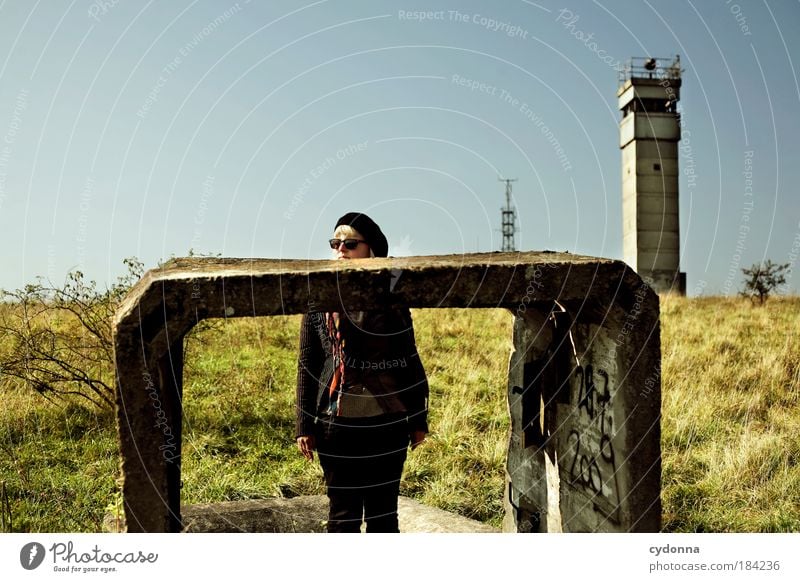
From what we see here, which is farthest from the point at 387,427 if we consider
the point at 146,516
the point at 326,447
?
the point at 146,516

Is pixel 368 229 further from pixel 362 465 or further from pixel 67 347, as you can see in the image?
pixel 67 347

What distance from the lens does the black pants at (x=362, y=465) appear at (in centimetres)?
291

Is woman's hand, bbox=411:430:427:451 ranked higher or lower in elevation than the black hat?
lower

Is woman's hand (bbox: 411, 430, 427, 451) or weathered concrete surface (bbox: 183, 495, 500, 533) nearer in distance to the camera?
woman's hand (bbox: 411, 430, 427, 451)

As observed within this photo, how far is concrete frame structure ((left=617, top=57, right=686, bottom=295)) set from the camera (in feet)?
80.2

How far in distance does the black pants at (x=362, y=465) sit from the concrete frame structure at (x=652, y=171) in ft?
76.5

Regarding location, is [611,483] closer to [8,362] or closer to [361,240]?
[361,240]

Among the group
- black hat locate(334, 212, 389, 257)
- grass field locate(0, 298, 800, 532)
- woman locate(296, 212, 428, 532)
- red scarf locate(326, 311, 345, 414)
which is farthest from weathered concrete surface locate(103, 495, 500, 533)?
black hat locate(334, 212, 389, 257)

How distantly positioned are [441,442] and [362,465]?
2.64 meters

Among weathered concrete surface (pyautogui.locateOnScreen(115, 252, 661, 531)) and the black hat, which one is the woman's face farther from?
weathered concrete surface (pyautogui.locateOnScreen(115, 252, 661, 531))

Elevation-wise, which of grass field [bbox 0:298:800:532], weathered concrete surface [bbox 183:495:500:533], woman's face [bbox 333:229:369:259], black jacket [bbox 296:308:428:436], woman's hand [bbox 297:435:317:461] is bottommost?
weathered concrete surface [bbox 183:495:500:533]

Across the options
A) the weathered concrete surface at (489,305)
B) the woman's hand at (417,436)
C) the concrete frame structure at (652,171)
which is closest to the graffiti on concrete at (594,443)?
the weathered concrete surface at (489,305)
